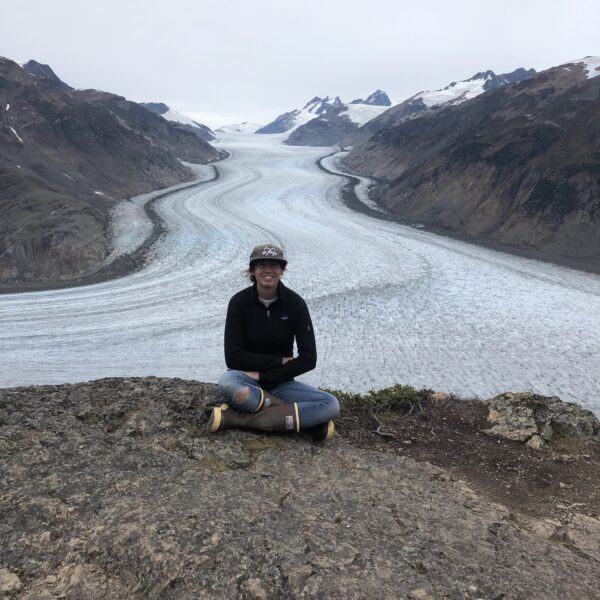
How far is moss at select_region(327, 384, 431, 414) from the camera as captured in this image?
18.3 ft

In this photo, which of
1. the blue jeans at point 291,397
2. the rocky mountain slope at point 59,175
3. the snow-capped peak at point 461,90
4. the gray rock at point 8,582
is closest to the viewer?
the gray rock at point 8,582

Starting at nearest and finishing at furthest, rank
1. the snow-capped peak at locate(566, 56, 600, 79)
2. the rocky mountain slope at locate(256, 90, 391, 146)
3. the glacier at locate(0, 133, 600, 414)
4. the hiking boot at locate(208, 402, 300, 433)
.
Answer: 1. the hiking boot at locate(208, 402, 300, 433)
2. the glacier at locate(0, 133, 600, 414)
3. the snow-capped peak at locate(566, 56, 600, 79)
4. the rocky mountain slope at locate(256, 90, 391, 146)

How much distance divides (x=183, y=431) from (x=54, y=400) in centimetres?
136

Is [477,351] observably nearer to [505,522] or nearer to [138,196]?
[505,522]

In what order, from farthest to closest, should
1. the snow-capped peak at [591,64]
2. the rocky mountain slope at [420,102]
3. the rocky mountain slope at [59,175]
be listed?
the rocky mountain slope at [420,102]
the snow-capped peak at [591,64]
the rocky mountain slope at [59,175]

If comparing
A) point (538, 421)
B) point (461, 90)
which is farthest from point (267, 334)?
point (461, 90)

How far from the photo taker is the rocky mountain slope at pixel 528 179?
19.2 meters

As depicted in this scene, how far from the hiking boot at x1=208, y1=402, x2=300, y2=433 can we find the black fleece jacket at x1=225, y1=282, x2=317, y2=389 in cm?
24

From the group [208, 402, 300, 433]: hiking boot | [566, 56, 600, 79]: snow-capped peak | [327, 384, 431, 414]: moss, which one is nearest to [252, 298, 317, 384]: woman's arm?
[208, 402, 300, 433]: hiking boot

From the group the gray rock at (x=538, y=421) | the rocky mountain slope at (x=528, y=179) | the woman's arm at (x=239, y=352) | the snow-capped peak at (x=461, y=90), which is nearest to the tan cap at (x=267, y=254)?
the woman's arm at (x=239, y=352)

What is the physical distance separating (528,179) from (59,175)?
77.2 feet

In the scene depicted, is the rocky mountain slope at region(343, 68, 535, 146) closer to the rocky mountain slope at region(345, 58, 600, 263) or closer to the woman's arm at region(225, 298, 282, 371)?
the rocky mountain slope at region(345, 58, 600, 263)

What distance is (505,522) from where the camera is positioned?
10.8ft

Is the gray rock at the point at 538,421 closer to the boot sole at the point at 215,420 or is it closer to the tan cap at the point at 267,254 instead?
the boot sole at the point at 215,420
